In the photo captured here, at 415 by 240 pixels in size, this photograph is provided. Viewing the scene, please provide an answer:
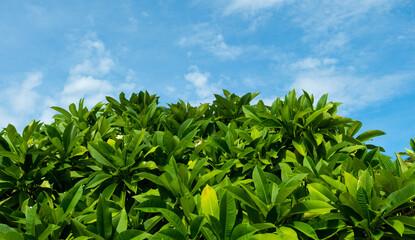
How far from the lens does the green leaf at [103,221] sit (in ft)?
7.45

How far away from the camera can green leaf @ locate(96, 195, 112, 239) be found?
7.45 ft

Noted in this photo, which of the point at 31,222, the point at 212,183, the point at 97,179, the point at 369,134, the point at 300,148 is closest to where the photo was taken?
the point at 31,222

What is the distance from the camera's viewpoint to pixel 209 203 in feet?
7.38

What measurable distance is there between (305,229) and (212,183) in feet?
2.78

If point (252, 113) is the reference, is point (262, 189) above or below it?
below

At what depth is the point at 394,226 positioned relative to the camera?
2119 millimetres

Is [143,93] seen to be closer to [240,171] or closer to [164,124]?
[164,124]

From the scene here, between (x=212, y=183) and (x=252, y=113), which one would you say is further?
(x=252, y=113)

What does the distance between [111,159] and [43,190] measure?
29.1 inches

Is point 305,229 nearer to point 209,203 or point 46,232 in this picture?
point 209,203

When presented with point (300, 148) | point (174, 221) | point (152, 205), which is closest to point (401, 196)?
point (300, 148)

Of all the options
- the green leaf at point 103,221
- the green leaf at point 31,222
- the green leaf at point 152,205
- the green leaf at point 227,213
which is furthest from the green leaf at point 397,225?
the green leaf at point 31,222

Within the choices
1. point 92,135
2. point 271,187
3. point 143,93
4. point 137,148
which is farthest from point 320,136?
point 143,93

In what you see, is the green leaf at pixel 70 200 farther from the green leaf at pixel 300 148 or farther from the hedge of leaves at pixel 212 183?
the green leaf at pixel 300 148
